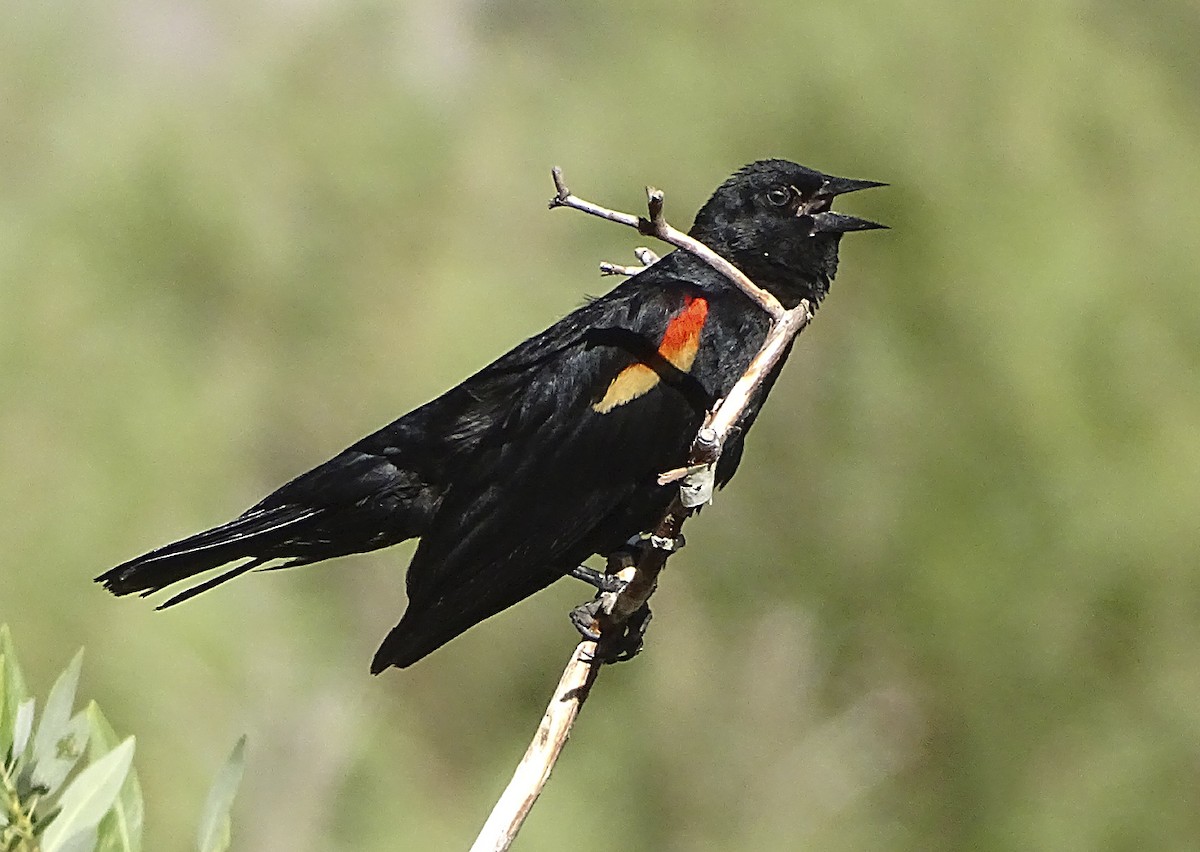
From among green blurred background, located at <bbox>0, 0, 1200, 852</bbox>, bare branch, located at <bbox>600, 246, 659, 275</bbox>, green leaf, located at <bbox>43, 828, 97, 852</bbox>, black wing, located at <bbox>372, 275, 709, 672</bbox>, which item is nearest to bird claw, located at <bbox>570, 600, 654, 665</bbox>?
black wing, located at <bbox>372, 275, 709, 672</bbox>

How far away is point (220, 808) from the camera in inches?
40.2

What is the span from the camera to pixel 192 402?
511 cm

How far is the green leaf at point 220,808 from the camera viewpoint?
100 centimetres

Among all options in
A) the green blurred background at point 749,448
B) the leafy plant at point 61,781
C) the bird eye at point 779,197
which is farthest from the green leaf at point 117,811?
the green blurred background at point 749,448

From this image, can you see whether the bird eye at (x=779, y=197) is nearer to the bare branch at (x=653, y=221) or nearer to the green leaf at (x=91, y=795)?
the bare branch at (x=653, y=221)

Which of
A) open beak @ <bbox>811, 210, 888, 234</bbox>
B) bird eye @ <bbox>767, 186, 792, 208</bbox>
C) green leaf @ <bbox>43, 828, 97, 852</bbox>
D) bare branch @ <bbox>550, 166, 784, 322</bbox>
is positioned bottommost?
green leaf @ <bbox>43, 828, 97, 852</bbox>

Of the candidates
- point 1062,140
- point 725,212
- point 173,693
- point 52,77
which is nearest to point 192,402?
point 173,693

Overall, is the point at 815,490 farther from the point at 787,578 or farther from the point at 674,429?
the point at 674,429

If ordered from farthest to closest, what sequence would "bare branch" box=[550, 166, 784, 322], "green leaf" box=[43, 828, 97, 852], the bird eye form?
the bird eye < "bare branch" box=[550, 166, 784, 322] < "green leaf" box=[43, 828, 97, 852]

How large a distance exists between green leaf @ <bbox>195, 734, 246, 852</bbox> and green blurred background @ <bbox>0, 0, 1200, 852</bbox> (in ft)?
11.8

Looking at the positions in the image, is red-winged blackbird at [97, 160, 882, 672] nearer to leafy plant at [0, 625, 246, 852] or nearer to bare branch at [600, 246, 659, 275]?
bare branch at [600, 246, 659, 275]

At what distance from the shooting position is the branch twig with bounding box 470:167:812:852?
1.36 meters

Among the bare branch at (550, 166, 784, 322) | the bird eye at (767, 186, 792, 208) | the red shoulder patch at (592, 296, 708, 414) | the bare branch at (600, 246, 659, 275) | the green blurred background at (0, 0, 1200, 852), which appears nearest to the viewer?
the bare branch at (550, 166, 784, 322)

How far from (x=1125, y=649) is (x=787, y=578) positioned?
1202 mm
